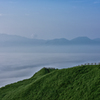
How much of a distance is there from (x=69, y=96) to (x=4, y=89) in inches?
1374

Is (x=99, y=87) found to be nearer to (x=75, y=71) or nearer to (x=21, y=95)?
(x=75, y=71)

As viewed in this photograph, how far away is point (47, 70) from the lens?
3258 inches

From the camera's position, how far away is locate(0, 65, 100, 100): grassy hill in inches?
1646

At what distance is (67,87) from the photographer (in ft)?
153

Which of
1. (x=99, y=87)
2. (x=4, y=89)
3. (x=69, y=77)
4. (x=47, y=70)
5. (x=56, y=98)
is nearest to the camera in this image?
(x=99, y=87)

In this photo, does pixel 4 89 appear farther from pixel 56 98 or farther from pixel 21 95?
pixel 56 98

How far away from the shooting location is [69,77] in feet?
166

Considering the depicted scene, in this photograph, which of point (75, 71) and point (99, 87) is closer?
point (99, 87)

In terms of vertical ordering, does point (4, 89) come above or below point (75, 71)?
below

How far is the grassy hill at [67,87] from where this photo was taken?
41812 mm

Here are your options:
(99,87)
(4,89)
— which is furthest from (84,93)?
(4,89)

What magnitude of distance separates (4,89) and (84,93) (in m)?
38.9

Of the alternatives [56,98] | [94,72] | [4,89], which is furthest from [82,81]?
[4,89]

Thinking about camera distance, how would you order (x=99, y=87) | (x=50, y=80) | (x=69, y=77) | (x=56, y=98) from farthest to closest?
1. (x=50, y=80)
2. (x=69, y=77)
3. (x=56, y=98)
4. (x=99, y=87)
